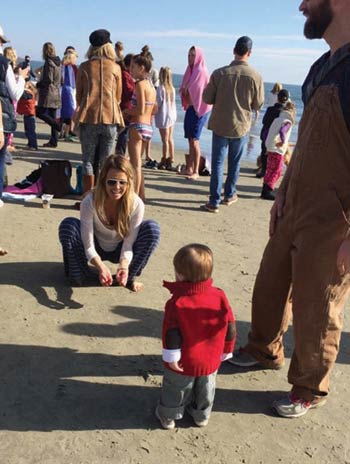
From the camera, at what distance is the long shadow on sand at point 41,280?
3922mm

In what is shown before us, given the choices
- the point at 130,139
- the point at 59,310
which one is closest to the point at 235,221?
the point at 130,139

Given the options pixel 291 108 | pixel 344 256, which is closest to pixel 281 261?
pixel 344 256

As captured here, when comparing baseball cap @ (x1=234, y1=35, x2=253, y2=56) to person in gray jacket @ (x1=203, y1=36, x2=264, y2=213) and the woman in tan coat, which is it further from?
the woman in tan coat

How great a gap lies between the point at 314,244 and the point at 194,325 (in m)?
0.74

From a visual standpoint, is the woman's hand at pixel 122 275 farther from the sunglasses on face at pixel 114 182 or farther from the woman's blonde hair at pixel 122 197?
the sunglasses on face at pixel 114 182

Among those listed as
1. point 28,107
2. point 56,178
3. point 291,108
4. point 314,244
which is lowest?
point 56,178

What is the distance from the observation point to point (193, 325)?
8.01ft

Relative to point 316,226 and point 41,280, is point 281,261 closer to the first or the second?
A: point 316,226

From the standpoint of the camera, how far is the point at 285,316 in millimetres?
3061

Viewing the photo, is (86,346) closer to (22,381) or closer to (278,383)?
(22,381)

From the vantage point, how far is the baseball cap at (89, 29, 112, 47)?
5.68 m

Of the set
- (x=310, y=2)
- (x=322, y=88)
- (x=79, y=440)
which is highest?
(x=310, y=2)

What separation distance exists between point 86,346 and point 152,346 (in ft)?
1.48

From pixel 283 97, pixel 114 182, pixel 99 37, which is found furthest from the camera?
pixel 283 97
